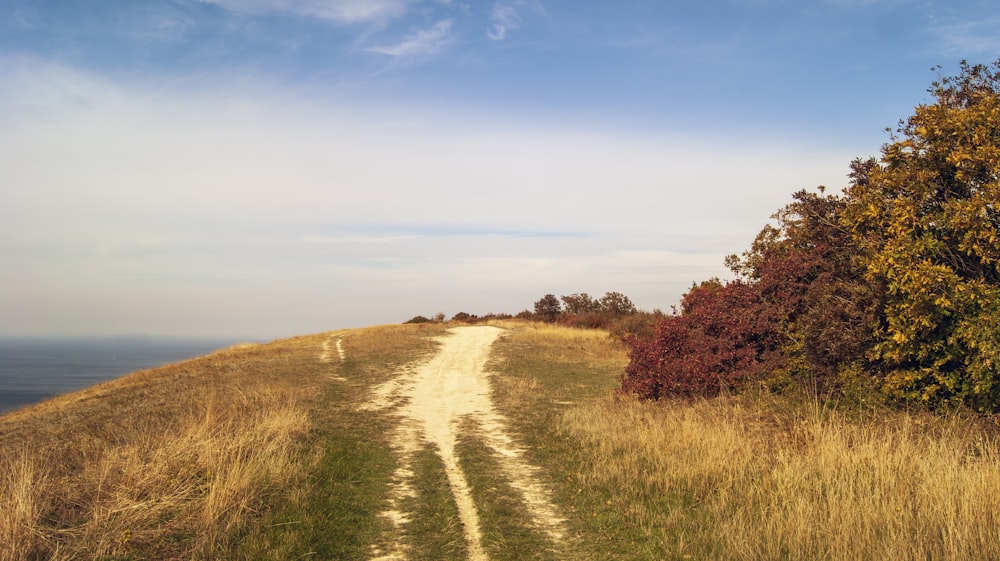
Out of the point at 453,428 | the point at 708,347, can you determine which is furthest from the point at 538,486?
the point at 708,347

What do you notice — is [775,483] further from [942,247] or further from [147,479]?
[147,479]

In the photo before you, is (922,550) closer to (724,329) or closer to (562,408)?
(724,329)

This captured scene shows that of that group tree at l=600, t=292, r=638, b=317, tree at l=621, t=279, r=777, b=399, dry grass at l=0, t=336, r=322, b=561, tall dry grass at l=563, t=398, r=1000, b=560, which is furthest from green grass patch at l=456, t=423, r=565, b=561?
tree at l=600, t=292, r=638, b=317

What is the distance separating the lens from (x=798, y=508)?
6.43m

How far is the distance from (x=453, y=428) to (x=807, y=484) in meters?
8.94

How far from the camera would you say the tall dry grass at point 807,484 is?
586 cm

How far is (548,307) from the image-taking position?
61938mm

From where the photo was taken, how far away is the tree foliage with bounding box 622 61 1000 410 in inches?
328

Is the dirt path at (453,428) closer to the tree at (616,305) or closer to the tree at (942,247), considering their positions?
the tree at (942,247)

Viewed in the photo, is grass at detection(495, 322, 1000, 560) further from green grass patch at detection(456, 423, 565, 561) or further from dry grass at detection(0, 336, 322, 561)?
dry grass at detection(0, 336, 322, 561)

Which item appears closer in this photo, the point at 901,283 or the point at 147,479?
the point at 147,479

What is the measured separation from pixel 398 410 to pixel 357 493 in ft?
26.2

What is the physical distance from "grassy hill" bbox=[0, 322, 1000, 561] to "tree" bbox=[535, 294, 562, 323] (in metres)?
46.3

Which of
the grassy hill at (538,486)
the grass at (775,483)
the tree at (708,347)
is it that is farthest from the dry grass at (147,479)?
the tree at (708,347)
